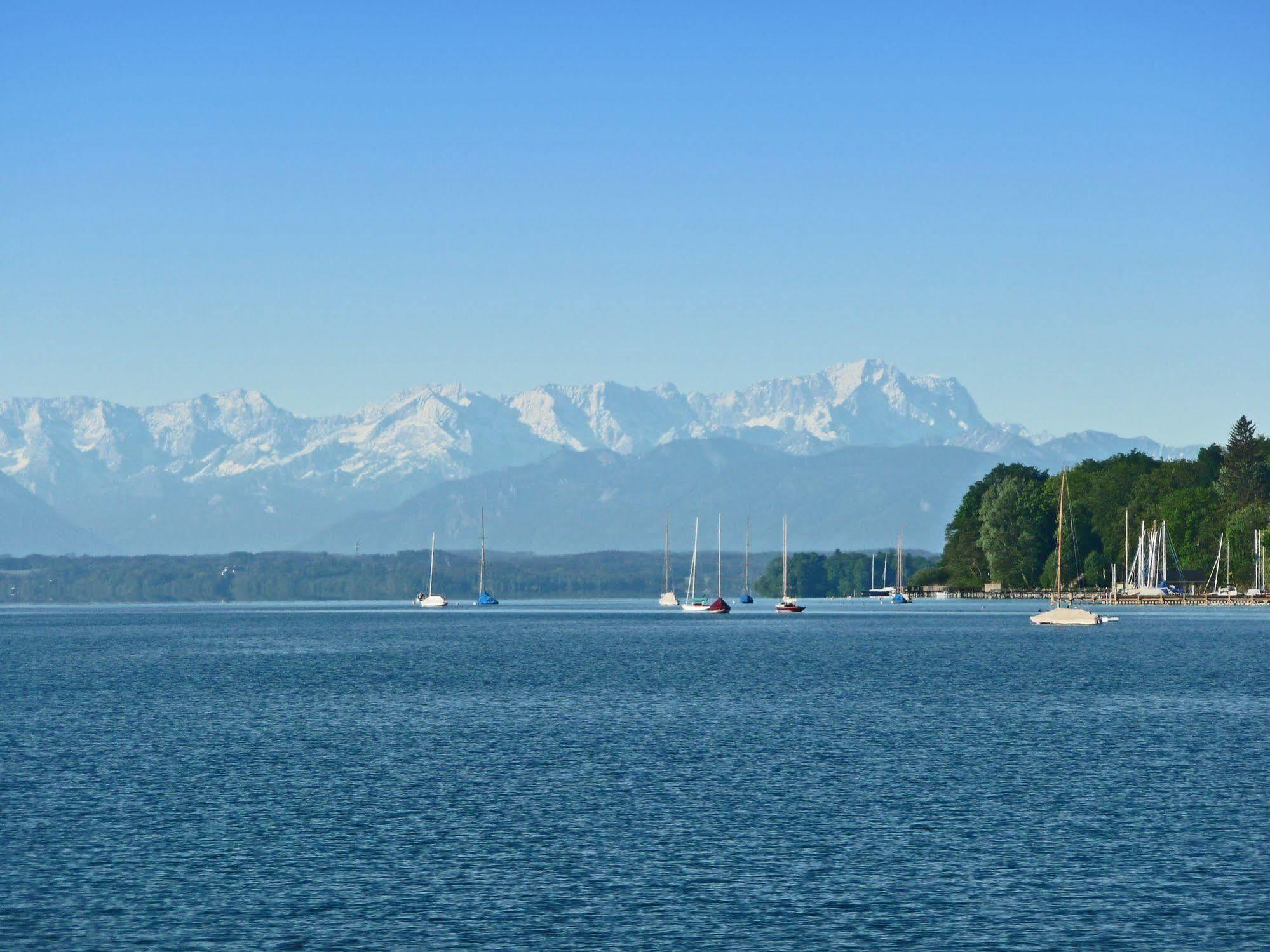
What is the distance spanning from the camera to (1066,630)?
189 m

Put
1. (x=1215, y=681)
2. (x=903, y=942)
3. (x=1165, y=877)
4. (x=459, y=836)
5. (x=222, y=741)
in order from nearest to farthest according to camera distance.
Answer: (x=903, y=942)
(x=1165, y=877)
(x=459, y=836)
(x=222, y=741)
(x=1215, y=681)

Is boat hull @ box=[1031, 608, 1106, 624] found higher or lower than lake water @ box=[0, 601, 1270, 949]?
higher

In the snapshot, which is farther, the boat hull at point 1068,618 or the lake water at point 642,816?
the boat hull at point 1068,618

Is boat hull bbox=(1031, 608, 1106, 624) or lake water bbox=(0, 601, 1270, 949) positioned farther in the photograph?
boat hull bbox=(1031, 608, 1106, 624)

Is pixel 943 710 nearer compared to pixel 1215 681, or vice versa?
pixel 943 710

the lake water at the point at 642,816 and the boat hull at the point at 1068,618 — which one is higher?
the boat hull at the point at 1068,618

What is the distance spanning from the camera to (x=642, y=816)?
1925 inches

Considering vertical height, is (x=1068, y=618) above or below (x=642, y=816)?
above

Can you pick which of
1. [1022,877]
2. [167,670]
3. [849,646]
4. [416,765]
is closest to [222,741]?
[416,765]

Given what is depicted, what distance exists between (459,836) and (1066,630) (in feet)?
503

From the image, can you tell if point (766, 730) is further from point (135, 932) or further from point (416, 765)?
point (135, 932)

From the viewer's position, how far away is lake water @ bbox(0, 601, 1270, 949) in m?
35.6

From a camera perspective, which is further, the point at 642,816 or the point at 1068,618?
the point at 1068,618

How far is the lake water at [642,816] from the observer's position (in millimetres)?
35625
